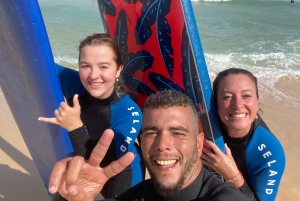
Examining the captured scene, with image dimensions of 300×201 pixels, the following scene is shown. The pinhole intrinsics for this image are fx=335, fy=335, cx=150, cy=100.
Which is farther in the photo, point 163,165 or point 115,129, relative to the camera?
point 115,129

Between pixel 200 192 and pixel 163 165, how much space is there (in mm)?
192

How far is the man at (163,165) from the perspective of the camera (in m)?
1.35

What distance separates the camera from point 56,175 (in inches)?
53.8

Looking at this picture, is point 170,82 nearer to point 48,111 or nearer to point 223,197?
point 48,111

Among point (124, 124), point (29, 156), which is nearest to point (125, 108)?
point (124, 124)

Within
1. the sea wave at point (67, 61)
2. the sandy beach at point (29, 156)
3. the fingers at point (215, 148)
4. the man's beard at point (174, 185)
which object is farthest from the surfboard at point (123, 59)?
the sea wave at point (67, 61)

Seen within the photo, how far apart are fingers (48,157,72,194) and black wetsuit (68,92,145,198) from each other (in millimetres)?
403

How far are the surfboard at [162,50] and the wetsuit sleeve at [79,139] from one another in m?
0.75

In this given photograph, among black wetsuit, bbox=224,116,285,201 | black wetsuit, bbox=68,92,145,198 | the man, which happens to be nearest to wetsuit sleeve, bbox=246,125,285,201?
black wetsuit, bbox=224,116,285,201

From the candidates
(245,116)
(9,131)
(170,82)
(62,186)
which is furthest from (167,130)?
(9,131)

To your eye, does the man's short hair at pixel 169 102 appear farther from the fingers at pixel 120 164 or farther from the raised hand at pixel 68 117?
the raised hand at pixel 68 117

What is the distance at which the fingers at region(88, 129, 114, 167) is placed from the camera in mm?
1389

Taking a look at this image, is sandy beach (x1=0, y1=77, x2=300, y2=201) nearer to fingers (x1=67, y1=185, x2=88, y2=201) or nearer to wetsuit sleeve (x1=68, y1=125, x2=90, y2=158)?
wetsuit sleeve (x1=68, y1=125, x2=90, y2=158)

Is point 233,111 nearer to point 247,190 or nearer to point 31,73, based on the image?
point 247,190
